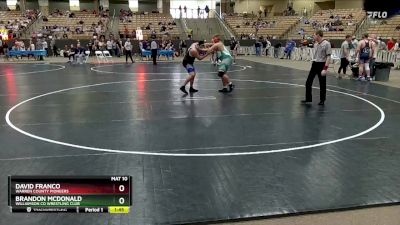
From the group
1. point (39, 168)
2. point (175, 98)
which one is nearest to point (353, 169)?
point (39, 168)

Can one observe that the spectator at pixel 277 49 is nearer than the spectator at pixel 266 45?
Yes

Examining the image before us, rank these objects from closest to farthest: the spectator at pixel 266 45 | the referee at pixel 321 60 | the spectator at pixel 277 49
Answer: the referee at pixel 321 60
the spectator at pixel 277 49
the spectator at pixel 266 45

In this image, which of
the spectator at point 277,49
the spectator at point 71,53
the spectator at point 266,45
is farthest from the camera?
the spectator at point 266,45

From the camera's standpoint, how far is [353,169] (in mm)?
5113

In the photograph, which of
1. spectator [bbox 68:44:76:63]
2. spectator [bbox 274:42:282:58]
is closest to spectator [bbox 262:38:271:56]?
spectator [bbox 274:42:282:58]

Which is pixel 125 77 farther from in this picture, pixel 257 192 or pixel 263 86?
pixel 257 192

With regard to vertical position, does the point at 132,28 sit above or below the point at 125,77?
above

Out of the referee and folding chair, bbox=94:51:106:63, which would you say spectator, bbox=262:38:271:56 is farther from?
the referee

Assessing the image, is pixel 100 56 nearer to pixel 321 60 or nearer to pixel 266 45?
pixel 266 45

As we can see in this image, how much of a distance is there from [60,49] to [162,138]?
28.2m
